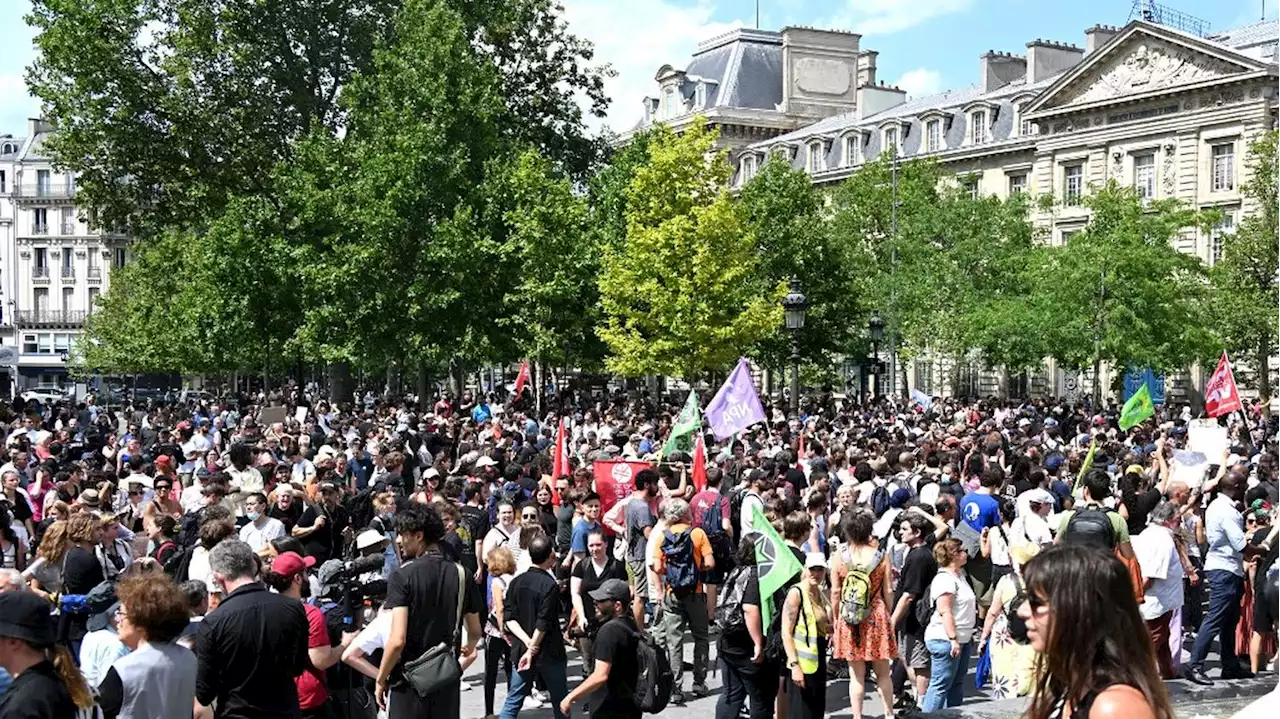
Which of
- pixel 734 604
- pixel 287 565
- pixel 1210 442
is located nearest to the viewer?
pixel 287 565

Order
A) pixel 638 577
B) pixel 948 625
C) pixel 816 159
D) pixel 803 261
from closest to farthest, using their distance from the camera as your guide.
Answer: pixel 948 625
pixel 638 577
pixel 803 261
pixel 816 159

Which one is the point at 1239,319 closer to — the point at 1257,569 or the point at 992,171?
the point at 992,171

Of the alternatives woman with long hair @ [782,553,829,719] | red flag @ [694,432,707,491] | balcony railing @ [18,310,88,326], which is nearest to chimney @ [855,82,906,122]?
balcony railing @ [18,310,88,326]

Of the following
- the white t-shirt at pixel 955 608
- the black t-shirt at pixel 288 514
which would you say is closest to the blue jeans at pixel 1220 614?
the white t-shirt at pixel 955 608

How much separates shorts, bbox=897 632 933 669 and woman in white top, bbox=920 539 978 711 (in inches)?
7.4

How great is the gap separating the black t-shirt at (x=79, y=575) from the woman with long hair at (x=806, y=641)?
4.28 m

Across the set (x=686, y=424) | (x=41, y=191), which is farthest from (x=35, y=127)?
(x=686, y=424)

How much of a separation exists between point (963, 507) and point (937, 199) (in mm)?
44147

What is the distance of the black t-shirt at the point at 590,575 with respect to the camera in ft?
34.1

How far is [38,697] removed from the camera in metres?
4.74

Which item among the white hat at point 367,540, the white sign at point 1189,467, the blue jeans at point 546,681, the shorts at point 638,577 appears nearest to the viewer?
the white hat at point 367,540

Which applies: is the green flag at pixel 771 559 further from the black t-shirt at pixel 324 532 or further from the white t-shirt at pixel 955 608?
the black t-shirt at pixel 324 532

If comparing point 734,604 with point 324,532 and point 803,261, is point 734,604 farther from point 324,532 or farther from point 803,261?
point 803,261

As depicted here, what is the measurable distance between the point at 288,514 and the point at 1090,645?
9791 mm
